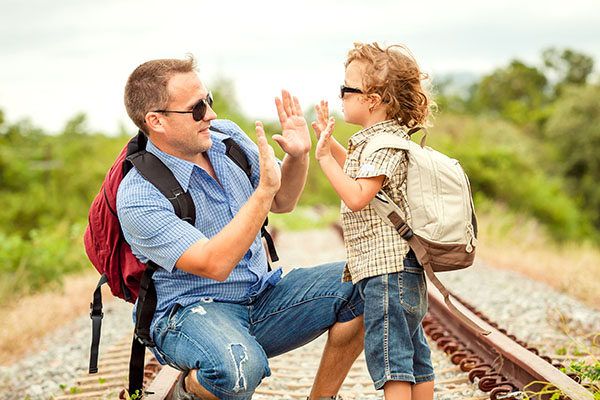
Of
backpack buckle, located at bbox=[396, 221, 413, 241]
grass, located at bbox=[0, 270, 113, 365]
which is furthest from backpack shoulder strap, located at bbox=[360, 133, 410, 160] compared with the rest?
grass, located at bbox=[0, 270, 113, 365]

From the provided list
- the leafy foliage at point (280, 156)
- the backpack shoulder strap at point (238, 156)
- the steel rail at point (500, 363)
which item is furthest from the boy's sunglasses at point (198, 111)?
the leafy foliage at point (280, 156)

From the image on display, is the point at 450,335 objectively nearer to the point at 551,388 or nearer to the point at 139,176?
the point at 551,388

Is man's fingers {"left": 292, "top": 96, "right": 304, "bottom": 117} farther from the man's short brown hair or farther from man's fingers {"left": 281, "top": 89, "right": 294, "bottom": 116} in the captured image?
the man's short brown hair

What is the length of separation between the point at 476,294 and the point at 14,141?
34510mm

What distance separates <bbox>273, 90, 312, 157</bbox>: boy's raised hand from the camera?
11.2 ft

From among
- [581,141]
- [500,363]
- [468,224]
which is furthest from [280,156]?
[581,141]

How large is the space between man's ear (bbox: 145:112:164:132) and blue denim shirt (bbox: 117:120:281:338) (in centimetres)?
14

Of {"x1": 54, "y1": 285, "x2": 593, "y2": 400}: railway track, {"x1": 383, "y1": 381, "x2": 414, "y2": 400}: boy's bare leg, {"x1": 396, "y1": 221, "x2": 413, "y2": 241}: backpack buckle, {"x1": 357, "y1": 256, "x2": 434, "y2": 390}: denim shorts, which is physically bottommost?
{"x1": 54, "y1": 285, "x2": 593, "y2": 400}: railway track

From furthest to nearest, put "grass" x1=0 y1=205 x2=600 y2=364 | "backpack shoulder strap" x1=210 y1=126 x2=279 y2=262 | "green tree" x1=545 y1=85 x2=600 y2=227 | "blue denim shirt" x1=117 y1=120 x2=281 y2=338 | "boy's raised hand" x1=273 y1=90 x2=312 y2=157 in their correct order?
"green tree" x1=545 y1=85 x2=600 y2=227 → "grass" x1=0 y1=205 x2=600 y2=364 → "backpack shoulder strap" x1=210 y1=126 x2=279 y2=262 → "boy's raised hand" x1=273 y1=90 x2=312 y2=157 → "blue denim shirt" x1=117 y1=120 x2=281 y2=338

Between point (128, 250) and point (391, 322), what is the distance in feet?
4.64

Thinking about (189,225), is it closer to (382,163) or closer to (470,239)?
(382,163)

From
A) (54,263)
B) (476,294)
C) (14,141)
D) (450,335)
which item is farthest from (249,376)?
(14,141)

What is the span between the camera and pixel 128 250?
3.37 m

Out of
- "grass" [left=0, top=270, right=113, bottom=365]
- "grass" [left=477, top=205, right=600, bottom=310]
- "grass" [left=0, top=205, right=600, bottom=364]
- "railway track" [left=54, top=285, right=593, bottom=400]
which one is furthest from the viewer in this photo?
"grass" [left=477, top=205, right=600, bottom=310]
